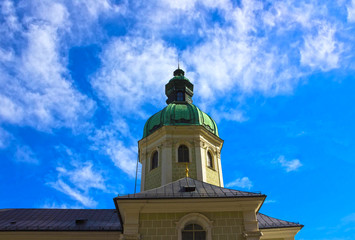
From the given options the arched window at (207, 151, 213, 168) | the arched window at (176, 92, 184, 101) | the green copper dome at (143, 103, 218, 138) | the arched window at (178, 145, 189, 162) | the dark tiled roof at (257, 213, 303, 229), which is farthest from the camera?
the arched window at (176, 92, 184, 101)

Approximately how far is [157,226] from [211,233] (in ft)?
6.74

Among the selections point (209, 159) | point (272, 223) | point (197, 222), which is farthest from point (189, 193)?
point (209, 159)

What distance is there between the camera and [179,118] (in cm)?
2191

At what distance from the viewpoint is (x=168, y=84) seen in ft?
89.4

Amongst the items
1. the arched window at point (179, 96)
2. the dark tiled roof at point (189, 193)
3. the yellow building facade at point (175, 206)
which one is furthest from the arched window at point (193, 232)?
the arched window at point (179, 96)

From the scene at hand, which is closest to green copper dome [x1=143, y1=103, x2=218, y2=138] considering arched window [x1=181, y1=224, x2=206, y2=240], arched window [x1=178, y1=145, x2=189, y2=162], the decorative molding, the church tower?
the church tower

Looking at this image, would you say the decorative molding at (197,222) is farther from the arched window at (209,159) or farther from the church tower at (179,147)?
the arched window at (209,159)

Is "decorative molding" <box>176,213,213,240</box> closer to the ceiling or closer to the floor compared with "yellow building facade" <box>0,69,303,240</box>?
closer to the floor

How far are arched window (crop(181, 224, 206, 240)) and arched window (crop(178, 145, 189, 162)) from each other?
8.44 m

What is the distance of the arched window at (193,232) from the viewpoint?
38.3 feet

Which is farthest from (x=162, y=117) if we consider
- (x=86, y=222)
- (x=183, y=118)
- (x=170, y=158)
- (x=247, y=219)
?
(x=247, y=219)

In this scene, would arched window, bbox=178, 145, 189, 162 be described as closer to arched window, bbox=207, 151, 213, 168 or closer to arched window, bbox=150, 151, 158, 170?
arched window, bbox=207, 151, 213, 168

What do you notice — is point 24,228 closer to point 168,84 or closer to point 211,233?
point 211,233

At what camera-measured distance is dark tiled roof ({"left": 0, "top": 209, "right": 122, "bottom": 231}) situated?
1625 cm
